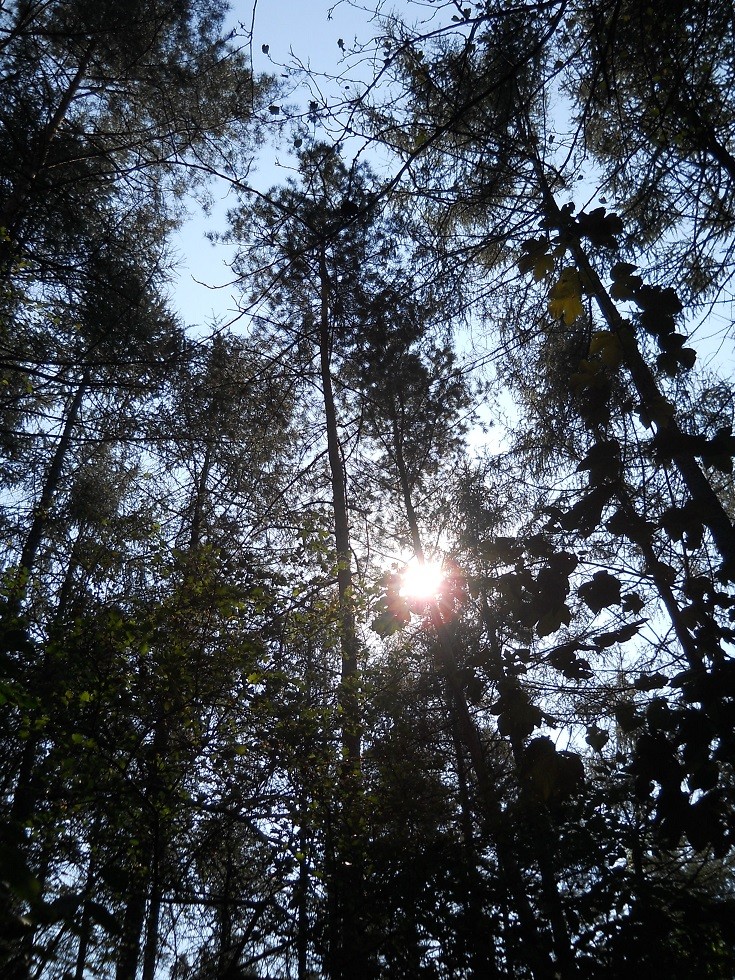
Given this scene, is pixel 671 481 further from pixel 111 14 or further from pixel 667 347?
pixel 111 14

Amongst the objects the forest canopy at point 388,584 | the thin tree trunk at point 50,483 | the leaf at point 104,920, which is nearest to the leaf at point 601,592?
the forest canopy at point 388,584

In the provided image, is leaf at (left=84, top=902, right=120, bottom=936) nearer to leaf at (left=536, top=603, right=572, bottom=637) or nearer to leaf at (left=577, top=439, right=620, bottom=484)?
leaf at (left=536, top=603, right=572, bottom=637)

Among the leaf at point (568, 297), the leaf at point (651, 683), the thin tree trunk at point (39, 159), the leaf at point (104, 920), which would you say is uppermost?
the thin tree trunk at point (39, 159)

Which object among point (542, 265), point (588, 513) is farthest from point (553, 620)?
point (542, 265)

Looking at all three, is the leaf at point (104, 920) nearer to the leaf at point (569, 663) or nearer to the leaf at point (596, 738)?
the leaf at point (569, 663)

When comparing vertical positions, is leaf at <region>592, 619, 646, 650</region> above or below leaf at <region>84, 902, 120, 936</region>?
above

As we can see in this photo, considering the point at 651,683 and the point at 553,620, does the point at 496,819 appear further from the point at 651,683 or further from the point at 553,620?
the point at 553,620

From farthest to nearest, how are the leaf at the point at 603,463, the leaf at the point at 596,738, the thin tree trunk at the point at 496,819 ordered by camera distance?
the thin tree trunk at the point at 496,819
the leaf at the point at 596,738
the leaf at the point at 603,463

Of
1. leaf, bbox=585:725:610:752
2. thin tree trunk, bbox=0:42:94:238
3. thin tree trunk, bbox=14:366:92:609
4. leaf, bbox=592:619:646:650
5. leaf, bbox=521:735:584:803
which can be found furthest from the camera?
thin tree trunk, bbox=14:366:92:609

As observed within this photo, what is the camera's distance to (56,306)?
8195mm

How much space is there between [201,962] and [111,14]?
9.39 m

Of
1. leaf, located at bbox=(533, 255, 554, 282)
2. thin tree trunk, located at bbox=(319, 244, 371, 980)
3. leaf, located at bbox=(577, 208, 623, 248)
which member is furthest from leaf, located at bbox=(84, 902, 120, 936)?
thin tree trunk, located at bbox=(319, 244, 371, 980)

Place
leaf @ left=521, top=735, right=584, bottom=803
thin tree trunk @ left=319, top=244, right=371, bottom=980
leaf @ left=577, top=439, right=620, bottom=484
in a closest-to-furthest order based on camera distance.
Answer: leaf @ left=521, top=735, right=584, bottom=803, leaf @ left=577, top=439, right=620, bottom=484, thin tree trunk @ left=319, top=244, right=371, bottom=980

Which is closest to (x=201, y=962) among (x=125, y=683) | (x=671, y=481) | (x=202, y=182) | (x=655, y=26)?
(x=125, y=683)
